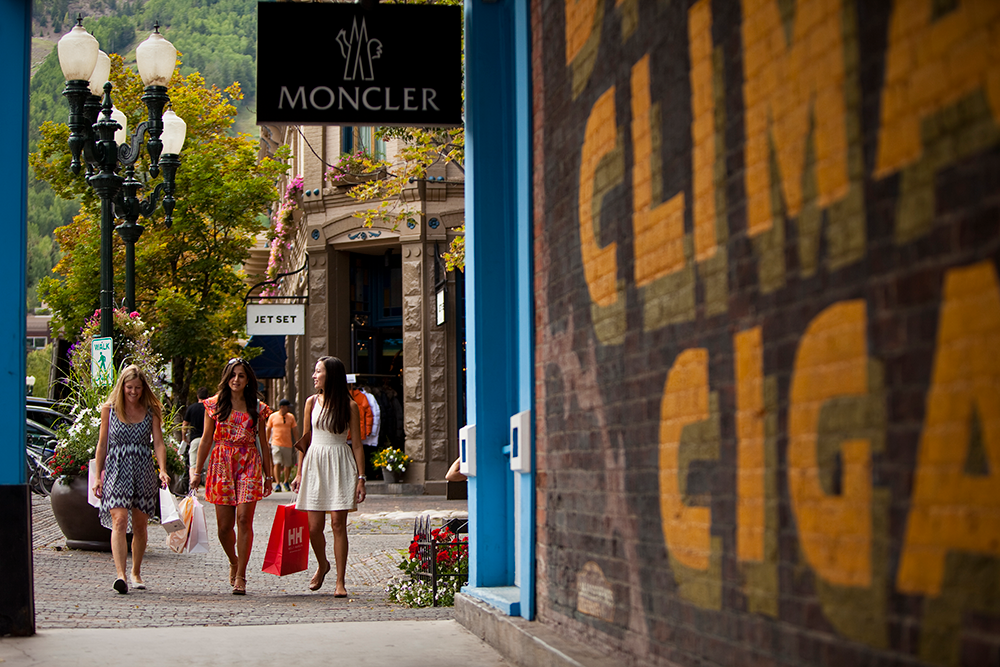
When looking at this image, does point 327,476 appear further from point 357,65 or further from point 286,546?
point 357,65

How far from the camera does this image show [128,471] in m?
9.40

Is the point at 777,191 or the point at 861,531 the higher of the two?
the point at 777,191

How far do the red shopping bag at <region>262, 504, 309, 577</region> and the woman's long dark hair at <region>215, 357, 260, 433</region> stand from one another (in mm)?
819

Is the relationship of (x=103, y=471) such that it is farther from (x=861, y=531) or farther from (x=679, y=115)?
(x=861, y=531)

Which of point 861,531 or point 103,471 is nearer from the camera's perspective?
point 861,531

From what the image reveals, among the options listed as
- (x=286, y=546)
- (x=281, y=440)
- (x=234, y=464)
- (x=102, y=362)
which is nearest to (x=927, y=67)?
(x=286, y=546)

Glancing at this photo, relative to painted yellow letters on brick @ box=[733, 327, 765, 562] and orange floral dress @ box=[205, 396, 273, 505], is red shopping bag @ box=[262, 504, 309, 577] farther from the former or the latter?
painted yellow letters on brick @ box=[733, 327, 765, 562]

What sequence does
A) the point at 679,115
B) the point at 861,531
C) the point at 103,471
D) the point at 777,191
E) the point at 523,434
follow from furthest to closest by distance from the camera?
the point at 103,471
the point at 523,434
the point at 679,115
the point at 777,191
the point at 861,531

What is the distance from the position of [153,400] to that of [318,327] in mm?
14388

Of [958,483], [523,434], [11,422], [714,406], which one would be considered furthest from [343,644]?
[958,483]

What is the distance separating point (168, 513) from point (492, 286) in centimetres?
A: 405

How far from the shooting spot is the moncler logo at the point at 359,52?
7082 mm

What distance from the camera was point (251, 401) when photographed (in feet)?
31.7

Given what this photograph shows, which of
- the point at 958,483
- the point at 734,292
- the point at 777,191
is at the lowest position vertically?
the point at 958,483
